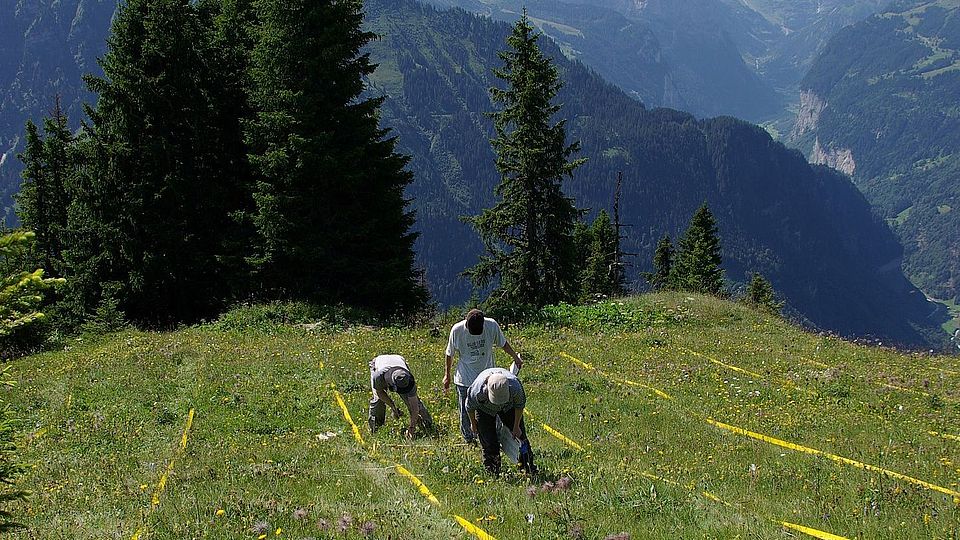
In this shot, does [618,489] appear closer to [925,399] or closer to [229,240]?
[925,399]

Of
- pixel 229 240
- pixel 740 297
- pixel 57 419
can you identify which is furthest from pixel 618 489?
pixel 740 297

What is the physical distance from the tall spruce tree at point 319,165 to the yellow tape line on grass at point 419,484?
1663cm

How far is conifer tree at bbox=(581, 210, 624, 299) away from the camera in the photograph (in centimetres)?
6586

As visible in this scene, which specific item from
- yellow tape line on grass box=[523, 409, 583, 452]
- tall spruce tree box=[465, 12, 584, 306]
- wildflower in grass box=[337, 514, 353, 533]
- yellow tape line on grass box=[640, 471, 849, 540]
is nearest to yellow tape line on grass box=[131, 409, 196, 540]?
wildflower in grass box=[337, 514, 353, 533]

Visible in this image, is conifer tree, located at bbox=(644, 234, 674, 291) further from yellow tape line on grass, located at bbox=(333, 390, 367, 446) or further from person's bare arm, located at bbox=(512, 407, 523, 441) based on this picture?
person's bare arm, located at bbox=(512, 407, 523, 441)

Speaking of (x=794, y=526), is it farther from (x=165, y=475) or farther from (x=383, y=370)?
(x=165, y=475)

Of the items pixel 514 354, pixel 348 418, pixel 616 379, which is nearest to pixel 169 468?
pixel 348 418

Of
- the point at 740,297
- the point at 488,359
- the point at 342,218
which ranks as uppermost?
the point at 342,218

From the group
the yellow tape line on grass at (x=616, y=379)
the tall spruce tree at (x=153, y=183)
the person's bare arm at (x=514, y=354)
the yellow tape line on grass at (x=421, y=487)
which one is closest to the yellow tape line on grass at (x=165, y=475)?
the yellow tape line on grass at (x=421, y=487)

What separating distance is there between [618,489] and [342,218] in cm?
1929

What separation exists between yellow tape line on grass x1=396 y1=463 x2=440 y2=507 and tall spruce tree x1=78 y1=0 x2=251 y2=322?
64.1 feet

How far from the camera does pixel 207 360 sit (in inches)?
655

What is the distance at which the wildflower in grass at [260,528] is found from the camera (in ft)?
22.6

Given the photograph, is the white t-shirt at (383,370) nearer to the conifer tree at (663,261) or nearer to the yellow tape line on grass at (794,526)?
the yellow tape line on grass at (794,526)
